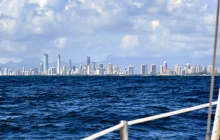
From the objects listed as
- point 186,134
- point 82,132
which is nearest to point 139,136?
point 186,134

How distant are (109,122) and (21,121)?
5317 mm

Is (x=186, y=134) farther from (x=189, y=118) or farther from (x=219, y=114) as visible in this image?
(x=219, y=114)

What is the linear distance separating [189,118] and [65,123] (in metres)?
6.73

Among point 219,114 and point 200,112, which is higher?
point 219,114

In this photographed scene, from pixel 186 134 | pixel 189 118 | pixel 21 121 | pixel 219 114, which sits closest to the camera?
pixel 219 114

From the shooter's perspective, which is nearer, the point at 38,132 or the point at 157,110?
the point at 38,132

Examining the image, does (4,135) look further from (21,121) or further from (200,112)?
(200,112)

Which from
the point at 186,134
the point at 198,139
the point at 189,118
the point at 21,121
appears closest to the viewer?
the point at 198,139

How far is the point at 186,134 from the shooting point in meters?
21.5

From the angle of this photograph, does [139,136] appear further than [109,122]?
No

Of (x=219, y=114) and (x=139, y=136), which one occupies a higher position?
(x=219, y=114)

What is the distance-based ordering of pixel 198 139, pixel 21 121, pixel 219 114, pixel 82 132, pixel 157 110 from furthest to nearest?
1. pixel 157 110
2. pixel 21 121
3. pixel 82 132
4. pixel 198 139
5. pixel 219 114

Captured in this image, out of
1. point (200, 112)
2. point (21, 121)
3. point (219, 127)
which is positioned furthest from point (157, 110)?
point (219, 127)

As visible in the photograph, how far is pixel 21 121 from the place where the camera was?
95.6 feet
